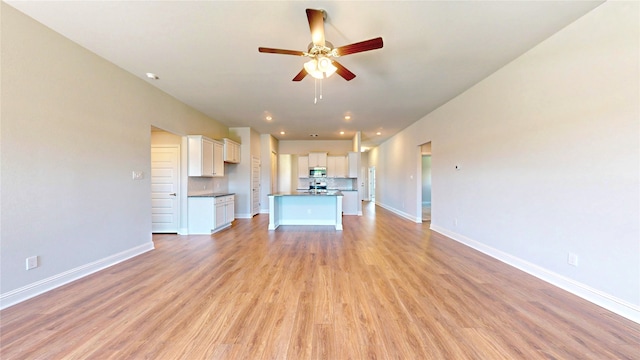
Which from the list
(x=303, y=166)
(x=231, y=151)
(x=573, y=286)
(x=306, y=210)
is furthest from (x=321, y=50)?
(x=303, y=166)

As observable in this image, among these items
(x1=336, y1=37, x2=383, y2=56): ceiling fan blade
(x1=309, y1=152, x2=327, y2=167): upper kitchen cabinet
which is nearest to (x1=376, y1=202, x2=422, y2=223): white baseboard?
(x1=309, y1=152, x2=327, y2=167): upper kitchen cabinet

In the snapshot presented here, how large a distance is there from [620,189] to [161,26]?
15.4 ft

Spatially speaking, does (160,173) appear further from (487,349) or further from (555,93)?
(555,93)

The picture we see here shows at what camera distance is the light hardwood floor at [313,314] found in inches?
64.1

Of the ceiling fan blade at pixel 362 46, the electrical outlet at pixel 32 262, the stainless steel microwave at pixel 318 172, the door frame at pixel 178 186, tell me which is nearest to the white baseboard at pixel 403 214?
the stainless steel microwave at pixel 318 172

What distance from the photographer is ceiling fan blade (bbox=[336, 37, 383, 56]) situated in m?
2.13

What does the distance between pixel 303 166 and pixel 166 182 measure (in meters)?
4.97

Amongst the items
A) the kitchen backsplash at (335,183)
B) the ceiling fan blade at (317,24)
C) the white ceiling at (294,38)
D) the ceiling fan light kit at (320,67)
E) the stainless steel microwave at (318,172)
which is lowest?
the kitchen backsplash at (335,183)

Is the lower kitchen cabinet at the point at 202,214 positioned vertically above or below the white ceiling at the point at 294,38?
below

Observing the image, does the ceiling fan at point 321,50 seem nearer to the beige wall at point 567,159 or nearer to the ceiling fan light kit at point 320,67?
the ceiling fan light kit at point 320,67

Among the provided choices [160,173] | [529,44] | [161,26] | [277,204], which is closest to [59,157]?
[161,26]

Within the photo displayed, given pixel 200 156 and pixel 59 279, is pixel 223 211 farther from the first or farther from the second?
pixel 59 279

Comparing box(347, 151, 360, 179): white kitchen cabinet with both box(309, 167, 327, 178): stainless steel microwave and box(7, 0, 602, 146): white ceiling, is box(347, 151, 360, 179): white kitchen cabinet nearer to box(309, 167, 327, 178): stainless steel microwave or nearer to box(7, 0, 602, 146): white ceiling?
box(309, 167, 327, 178): stainless steel microwave

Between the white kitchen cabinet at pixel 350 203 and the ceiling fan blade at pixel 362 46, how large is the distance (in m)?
5.92
